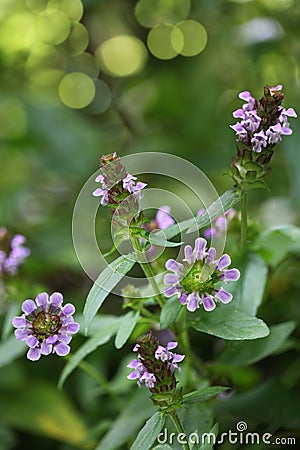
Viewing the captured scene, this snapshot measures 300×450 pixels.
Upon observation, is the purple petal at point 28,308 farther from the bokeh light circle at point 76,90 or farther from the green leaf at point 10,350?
the bokeh light circle at point 76,90

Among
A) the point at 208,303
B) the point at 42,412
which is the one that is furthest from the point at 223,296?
the point at 42,412

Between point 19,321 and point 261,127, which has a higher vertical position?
point 261,127

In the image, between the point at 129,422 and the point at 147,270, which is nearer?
the point at 147,270

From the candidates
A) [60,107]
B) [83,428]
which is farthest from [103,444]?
[60,107]

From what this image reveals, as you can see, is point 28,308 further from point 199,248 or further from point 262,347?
point 262,347

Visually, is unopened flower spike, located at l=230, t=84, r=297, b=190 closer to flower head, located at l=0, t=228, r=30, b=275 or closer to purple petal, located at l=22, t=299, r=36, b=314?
purple petal, located at l=22, t=299, r=36, b=314
